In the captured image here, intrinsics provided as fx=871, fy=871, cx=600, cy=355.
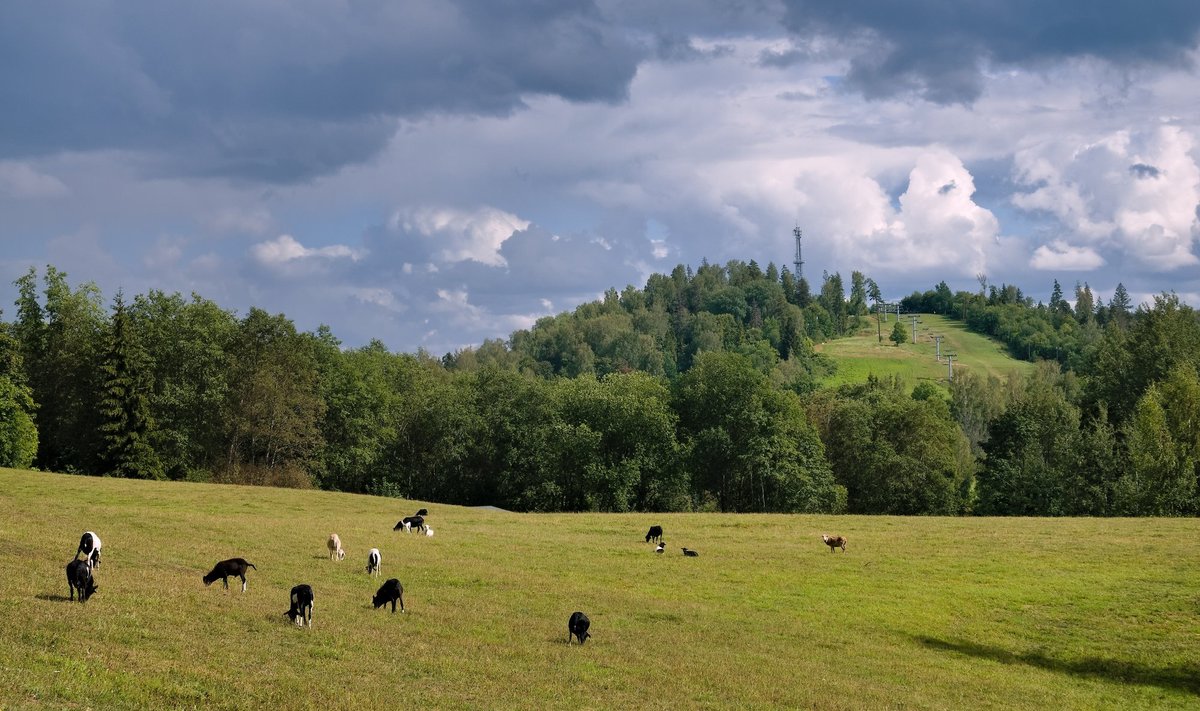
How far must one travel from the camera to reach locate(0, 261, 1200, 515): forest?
265 feet

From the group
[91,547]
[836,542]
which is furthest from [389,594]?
[836,542]

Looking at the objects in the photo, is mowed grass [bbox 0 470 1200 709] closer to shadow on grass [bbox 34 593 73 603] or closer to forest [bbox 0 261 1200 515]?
shadow on grass [bbox 34 593 73 603]

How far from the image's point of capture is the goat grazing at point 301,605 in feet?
71.3

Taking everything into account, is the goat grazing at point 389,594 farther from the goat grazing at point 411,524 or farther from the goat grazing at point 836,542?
the goat grazing at point 836,542

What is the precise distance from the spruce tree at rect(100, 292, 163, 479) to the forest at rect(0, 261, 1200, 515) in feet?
0.66

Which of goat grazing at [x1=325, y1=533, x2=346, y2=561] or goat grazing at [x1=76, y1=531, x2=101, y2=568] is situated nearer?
goat grazing at [x1=76, y1=531, x2=101, y2=568]

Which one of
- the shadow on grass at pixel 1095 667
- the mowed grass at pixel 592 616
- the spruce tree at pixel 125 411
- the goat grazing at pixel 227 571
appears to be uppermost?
the spruce tree at pixel 125 411

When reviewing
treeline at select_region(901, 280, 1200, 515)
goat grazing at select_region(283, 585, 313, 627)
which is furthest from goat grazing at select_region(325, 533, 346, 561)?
treeline at select_region(901, 280, 1200, 515)

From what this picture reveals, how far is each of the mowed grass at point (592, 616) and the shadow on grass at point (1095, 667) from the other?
0.35 ft

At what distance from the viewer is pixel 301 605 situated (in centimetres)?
2186

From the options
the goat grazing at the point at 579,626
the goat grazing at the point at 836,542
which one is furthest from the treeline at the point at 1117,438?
the goat grazing at the point at 579,626

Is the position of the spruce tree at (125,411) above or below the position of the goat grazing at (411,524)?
above

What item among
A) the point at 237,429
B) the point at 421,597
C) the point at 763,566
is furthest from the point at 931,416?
the point at 421,597

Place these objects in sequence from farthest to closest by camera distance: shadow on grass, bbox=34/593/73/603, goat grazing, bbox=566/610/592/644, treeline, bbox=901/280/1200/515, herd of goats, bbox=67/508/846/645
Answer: treeline, bbox=901/280/1200/515 < goat grazing, bbox=566/610/592/644 < herd of goats, bbox=67/508/846/645 < shadow on grass, bbox=34/593/73/603
